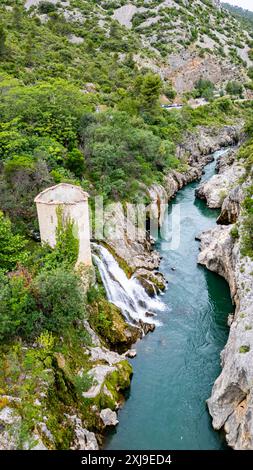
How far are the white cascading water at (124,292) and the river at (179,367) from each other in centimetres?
104

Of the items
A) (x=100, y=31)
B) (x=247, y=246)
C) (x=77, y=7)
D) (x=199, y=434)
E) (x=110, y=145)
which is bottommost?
(x=199, y=434)

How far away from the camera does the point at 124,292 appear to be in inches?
1062

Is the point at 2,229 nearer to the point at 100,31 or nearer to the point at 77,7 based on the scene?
the point at 100,31

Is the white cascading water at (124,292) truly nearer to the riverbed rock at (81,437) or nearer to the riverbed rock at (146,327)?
the riverbed rock at (146,327)

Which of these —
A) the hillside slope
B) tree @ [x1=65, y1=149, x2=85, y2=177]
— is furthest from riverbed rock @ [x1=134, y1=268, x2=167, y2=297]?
the hillside slope

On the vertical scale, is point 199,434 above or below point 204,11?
below

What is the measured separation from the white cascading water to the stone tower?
15.0ft

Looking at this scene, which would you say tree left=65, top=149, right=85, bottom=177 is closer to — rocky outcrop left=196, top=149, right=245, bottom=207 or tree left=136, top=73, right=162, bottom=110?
rocky outcrop left=196, top=149, right=245, bottom=207

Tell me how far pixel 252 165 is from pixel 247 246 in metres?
12.6

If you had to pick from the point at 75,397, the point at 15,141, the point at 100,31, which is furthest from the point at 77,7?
the point at 75,397

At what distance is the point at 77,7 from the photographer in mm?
88250

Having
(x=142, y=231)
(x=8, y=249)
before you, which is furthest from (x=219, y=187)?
(x=8, y=249)

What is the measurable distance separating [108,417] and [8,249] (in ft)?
29.7
